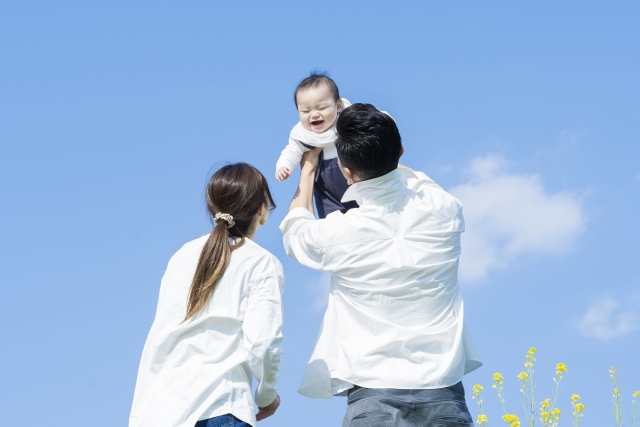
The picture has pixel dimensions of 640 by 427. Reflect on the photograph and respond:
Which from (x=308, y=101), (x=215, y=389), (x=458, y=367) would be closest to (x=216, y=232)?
(x=215, y=389)

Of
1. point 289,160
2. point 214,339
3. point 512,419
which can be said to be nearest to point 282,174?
point 289,160

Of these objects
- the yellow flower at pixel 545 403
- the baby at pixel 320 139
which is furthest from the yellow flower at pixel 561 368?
the baby at pixel 320 139

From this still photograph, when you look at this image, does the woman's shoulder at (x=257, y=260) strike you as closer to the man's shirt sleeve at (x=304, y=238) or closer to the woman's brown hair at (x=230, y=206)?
the woman's brown hair at (x=230, y=206)

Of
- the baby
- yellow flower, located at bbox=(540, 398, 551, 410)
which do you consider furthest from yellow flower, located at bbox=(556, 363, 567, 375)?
the baby

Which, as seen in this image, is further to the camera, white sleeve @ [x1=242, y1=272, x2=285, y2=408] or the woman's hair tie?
the woman's hair tie

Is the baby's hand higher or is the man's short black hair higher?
the baby's hand

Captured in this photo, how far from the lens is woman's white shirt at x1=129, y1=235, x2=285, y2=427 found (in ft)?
10.0

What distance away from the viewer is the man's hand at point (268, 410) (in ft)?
11.0

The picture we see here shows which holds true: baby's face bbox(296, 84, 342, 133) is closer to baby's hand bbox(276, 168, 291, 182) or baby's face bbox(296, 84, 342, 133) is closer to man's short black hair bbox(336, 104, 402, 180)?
baby's hand bbox(276, 168, 291, 182)

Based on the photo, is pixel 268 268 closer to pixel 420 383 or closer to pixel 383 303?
pixel 383 303

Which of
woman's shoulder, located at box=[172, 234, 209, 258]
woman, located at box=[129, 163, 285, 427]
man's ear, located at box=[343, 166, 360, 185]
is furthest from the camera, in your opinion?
man's ear, located at box=[343, 166, 360, 185]

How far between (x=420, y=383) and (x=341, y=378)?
333 mm

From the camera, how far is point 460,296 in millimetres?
3490

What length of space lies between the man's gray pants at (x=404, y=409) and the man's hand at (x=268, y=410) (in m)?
0.33
